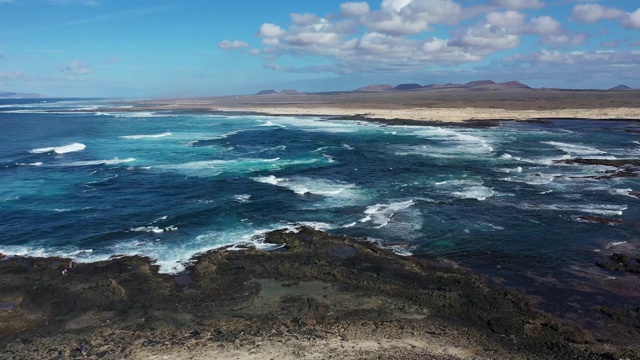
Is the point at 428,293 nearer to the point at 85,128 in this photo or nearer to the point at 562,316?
the point at 562,316

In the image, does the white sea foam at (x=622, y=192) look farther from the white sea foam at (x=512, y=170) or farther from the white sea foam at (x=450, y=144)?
the white sea foam at (x=450, y=144)

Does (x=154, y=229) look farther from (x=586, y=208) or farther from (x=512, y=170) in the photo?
(x=512, y=170)

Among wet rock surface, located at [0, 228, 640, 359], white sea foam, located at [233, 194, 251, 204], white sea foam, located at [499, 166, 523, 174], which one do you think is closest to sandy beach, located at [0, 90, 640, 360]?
wet rock surface, located at [0, 228, 640, 359]

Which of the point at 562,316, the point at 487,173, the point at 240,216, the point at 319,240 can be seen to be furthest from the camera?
the point at 487,173

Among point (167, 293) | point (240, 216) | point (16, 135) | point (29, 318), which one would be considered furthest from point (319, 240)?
point (16, 135)

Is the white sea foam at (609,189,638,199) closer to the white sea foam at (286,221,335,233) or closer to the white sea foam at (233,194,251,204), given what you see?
the white sea foam at (286,221,335,233)
